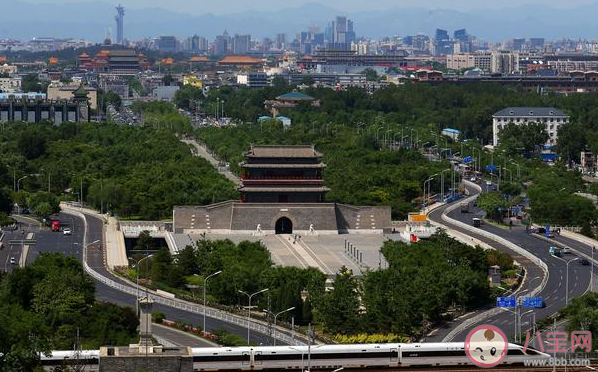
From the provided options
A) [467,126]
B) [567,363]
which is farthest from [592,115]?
[567,363]

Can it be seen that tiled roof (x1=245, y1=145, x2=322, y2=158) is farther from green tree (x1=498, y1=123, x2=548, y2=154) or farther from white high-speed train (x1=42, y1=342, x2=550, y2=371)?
green tree (x1=498, y1=123, x2=548, y2=154)

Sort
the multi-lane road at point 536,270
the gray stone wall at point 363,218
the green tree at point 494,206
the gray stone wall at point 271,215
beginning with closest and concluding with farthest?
the multi-lane road at point 536,270 < the gray stone wall at point 271,215 < the gray stone wall at point 363,218 < the green tree at point 494,206

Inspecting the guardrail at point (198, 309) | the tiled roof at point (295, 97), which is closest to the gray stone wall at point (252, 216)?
the guardrail at point (198, 309)

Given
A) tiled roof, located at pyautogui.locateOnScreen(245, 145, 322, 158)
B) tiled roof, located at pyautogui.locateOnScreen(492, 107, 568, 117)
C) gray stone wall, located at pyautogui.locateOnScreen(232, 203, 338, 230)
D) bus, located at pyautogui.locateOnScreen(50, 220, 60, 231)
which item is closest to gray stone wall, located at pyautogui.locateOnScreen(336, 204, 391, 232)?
gray stone wall, located at pyautogui.locateOnScreen(232, 203, 338, 230)

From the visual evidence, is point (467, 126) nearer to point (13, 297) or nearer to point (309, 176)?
point (309, 176)

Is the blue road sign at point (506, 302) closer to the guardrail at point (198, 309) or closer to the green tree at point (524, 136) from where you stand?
the guardrail at point (198, 309)

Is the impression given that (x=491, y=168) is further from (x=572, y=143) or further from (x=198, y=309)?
(x=198, y=309)

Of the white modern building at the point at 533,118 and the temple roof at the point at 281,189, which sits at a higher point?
the temple roof at the point at 281,189

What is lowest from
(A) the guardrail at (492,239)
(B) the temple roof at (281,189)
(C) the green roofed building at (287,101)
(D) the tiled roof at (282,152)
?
(A) the guardrail at (492,239)
